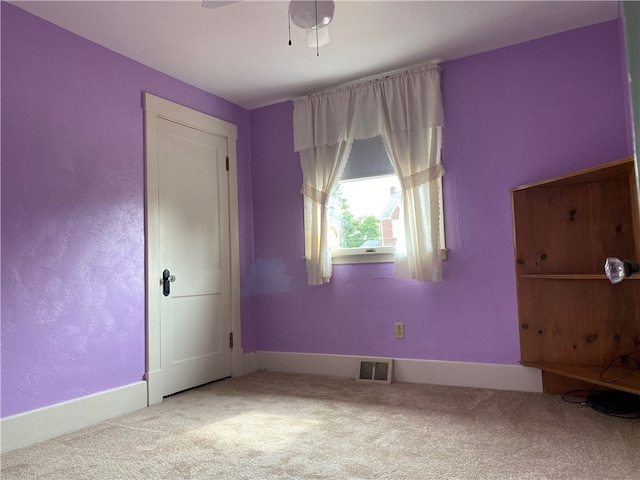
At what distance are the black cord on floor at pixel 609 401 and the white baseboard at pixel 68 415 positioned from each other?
2575mm

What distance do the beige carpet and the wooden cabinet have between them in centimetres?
31

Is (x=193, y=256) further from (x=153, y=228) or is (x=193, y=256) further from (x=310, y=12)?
(x=310, y=12)

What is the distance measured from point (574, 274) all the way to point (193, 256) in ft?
8.25

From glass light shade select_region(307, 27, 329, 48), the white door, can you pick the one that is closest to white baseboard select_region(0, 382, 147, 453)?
the white door

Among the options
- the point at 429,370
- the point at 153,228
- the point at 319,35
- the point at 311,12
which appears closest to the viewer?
the point at 311,12

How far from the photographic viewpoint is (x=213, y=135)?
12.0 ft

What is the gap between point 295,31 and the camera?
107 inches

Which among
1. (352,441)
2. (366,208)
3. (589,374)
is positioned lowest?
(352,441)

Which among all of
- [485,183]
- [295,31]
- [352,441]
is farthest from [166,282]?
[485,183]

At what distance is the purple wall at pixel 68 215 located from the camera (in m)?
2.33

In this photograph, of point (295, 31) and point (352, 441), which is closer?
point (352, 441)

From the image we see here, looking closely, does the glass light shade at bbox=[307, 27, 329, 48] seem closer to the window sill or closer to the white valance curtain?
the white valance curtain

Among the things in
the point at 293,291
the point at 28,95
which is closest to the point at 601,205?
the point at 293,291

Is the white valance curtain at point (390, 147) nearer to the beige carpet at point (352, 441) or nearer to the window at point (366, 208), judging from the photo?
the window at point (366, 208)
